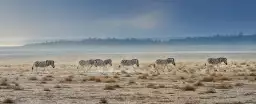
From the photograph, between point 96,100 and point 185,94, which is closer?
point 96,100

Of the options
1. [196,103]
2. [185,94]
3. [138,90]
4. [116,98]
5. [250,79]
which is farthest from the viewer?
[250,79]

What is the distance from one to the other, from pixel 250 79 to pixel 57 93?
15.3m

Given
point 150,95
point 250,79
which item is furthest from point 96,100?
point 250,79

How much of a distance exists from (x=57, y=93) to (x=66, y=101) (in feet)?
12.3

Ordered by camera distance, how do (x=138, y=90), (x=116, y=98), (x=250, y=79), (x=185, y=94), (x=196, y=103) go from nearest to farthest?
1. (x=196, y=103)
2. (x=116, y=98)
3. (x=185, y=94)
4. (x=138, y=90)
5. (x=250, y=79)

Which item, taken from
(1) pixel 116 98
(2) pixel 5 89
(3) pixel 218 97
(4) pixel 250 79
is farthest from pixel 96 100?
(4) pixel 250 79

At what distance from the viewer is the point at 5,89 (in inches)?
1319

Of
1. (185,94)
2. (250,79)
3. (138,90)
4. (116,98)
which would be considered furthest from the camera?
(250,79)

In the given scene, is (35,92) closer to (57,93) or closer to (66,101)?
(57,93)

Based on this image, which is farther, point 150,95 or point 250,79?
point 250,79

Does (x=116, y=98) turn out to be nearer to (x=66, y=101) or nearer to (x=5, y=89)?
(x=66, y=101)

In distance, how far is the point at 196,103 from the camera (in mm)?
26406

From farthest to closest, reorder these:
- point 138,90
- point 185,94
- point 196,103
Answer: point 138,90 < point 185,94 < point 196,103

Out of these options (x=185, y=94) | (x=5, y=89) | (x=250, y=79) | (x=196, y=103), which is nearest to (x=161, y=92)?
(x=185, y=94)
